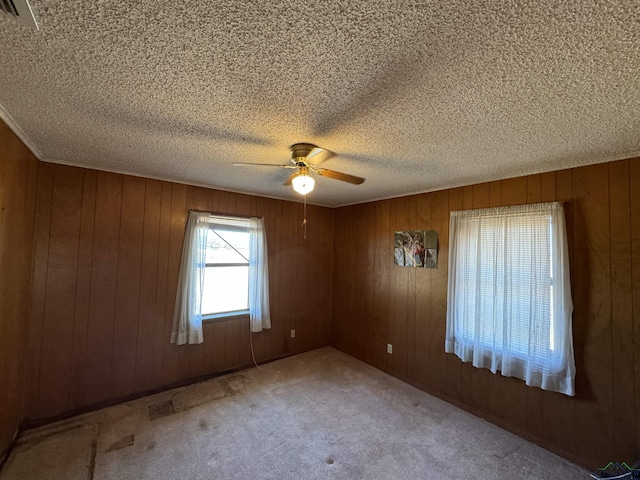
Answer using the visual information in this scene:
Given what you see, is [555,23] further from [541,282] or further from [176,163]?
[176,163]

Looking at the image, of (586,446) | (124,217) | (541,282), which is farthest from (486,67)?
(124,217)

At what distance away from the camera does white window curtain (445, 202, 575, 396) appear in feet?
7.04

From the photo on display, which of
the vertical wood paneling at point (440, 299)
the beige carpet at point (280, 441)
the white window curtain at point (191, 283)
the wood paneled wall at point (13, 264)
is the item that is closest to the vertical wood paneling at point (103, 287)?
the beige carpet at point (280, 441)

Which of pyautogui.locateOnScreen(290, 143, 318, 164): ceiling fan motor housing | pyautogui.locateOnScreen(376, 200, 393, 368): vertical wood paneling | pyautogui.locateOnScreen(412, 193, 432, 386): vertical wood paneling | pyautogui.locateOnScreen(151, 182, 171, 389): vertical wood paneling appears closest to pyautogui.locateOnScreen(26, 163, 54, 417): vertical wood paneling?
pyautogui.locateOnScreen(151, 182, 171, 389): vertical wood paneling

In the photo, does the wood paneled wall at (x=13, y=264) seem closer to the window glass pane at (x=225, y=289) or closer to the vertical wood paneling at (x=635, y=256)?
the window glass pane at (x=225, y=289)

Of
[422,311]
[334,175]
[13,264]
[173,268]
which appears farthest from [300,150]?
[422,311]

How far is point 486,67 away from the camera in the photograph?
108 centimetres

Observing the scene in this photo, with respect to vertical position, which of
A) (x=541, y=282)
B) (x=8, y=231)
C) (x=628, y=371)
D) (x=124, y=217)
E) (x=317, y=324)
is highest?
(x=124, y=217)

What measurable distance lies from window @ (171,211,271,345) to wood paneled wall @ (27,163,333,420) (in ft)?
0.42

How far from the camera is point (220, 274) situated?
11.1 ft

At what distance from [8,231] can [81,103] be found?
3.77 ft

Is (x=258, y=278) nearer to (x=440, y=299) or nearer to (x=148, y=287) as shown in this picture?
(x=148, y=287)

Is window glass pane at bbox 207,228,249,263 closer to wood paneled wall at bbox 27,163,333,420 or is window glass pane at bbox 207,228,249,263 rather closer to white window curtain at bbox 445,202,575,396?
wood paneled wall at bbox 27,163,333,420

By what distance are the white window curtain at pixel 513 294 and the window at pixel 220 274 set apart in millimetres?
2310
